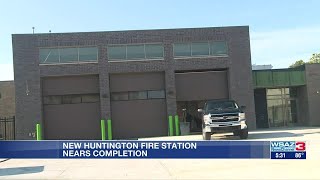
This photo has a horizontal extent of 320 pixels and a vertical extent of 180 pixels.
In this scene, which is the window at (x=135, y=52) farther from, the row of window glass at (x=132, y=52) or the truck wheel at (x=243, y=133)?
the truck wheel at (x=243, y=133)

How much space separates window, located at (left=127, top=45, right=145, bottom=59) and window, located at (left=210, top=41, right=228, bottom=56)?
17.0ft

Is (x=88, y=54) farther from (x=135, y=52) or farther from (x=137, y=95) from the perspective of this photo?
(x=137, y=95)

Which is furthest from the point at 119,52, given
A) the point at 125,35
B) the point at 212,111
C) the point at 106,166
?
the point at 106,166

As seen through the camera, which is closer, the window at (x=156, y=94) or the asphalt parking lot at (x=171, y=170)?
the asphalt parking lot at (x=171, y=170)

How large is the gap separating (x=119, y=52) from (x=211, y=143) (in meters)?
24.2

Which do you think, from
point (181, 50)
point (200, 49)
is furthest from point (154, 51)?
point (200, 49)

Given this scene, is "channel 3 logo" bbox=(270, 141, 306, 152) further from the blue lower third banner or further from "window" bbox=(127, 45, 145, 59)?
"window" bbox=(127, 45, 145, 59)

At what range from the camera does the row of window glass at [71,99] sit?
34.8m

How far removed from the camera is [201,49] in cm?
3531

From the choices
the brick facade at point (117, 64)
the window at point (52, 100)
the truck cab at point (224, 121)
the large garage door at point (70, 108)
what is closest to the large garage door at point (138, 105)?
the brick facade at point (117, 64)

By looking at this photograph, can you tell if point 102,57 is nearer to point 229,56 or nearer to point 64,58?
point 64,58

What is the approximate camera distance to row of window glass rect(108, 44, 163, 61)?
34688 millimetres

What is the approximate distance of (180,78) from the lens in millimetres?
35781

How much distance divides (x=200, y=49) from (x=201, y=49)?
74mm
